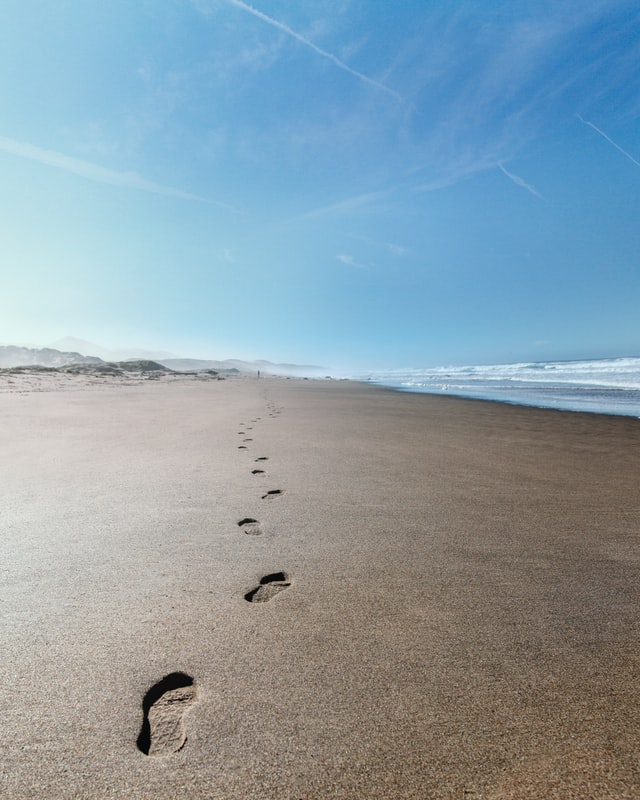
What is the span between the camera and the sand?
0.92 meters

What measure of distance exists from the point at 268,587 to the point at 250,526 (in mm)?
668

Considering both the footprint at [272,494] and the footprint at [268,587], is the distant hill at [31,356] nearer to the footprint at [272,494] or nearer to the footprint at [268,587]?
the footprint at [272,494]

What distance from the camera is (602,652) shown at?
132 cm

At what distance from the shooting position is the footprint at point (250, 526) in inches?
89.5

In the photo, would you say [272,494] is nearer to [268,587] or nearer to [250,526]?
[250,526]

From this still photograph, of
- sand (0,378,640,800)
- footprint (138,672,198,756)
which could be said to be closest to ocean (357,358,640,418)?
sand (0,378,640,800)

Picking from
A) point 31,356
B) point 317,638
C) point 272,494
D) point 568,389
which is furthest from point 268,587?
point 31,356

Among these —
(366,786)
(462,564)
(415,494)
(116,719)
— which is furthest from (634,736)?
(415,494)

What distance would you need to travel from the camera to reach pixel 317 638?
137 centimetres

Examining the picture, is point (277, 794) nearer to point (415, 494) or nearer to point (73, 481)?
point (415, 494)

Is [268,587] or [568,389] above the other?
[568,389]

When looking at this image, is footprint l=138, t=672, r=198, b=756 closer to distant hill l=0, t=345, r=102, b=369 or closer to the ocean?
the ocean

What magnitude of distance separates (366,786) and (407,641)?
52cm

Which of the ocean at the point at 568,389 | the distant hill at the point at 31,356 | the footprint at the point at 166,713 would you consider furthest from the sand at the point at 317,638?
the distant hill at the point at 31,356
